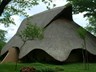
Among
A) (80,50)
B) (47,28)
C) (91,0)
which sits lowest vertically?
(80,50)

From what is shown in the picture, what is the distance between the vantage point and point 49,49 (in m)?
41.8

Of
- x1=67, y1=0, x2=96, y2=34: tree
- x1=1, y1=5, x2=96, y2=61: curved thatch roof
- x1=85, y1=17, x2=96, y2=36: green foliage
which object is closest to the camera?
x1=1, y1=5, x2=96, y2=61: curved thatch roof

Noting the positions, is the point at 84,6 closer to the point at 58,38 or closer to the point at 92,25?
the point at 58,38

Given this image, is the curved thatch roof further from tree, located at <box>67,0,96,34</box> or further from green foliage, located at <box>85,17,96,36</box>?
green foliage, located at <box>85,17,96,36</box>

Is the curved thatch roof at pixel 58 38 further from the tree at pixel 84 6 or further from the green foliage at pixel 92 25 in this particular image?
the green foliage at pixel 92 25

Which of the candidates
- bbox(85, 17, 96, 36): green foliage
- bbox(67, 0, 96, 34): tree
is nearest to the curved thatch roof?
bbox(67, 0, 96, 34): tree

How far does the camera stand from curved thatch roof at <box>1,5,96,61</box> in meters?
41.7

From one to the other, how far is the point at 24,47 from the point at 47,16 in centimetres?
732

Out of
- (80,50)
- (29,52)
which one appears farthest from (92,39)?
(29,52)

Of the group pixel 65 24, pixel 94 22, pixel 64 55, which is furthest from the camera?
pixel 94 22

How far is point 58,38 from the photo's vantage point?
1716 inches

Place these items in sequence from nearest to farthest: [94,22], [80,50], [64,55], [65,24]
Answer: [64,55], [80,50], [65,24], [94,22]

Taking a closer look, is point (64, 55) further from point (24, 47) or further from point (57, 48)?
point (24, 47)

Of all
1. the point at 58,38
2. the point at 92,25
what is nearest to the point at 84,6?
the point at 58,38
